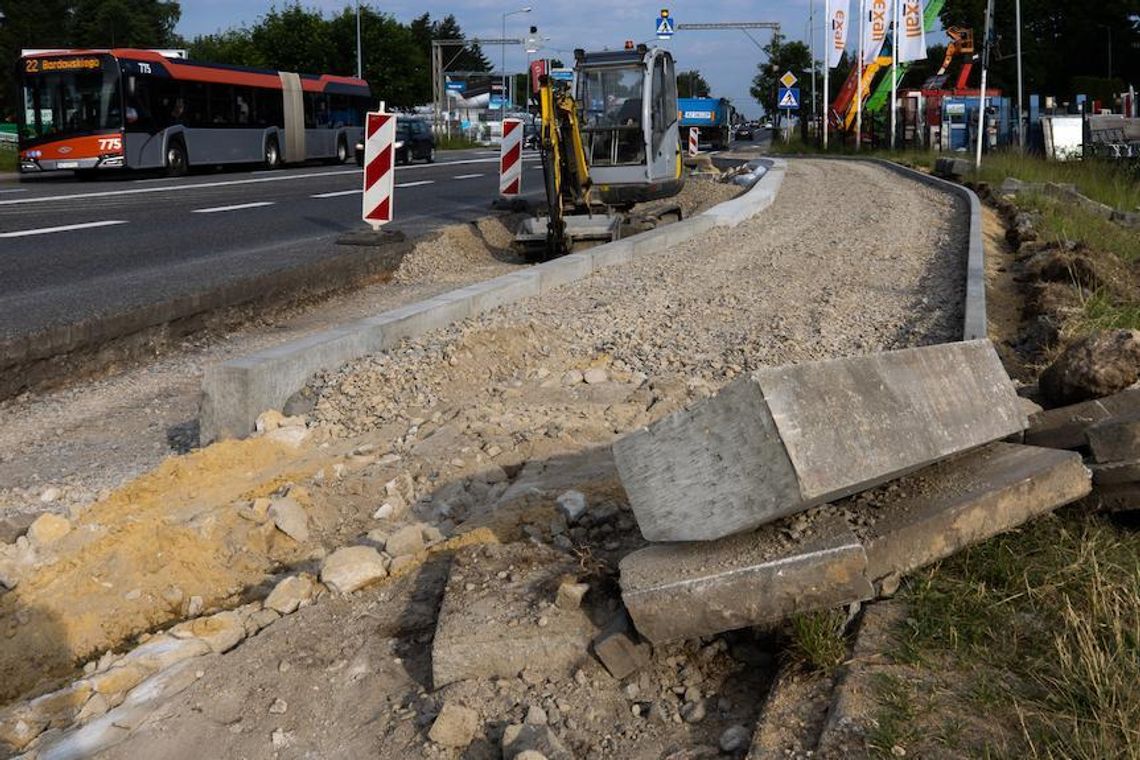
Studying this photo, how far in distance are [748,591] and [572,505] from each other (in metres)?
1.23

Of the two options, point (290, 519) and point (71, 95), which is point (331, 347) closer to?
point (290, 519)

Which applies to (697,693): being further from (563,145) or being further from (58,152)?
(58,152)

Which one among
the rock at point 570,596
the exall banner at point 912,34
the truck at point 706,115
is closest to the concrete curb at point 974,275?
the rock at point 570,596

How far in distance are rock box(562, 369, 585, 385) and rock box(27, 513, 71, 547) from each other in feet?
8.71

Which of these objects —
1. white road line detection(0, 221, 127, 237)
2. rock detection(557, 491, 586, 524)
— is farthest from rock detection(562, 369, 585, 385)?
white road line detection(0, 221, 127, 237)

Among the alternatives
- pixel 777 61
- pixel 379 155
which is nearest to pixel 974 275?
pixel 379 155

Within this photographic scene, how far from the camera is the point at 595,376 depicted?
265 inches

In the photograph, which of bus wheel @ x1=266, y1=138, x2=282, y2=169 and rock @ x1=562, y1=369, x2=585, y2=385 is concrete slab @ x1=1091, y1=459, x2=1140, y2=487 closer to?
rock @ x1=562, y1=369, x2=585, y2=385

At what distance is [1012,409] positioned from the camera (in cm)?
405

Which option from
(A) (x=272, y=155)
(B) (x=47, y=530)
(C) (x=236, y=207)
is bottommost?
(B) (x=47, y=530)

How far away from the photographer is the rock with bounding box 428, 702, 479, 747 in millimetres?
3197

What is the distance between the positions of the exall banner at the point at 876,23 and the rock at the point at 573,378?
3574 cm

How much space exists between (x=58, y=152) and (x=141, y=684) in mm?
28116

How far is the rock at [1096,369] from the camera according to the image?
176 inches
